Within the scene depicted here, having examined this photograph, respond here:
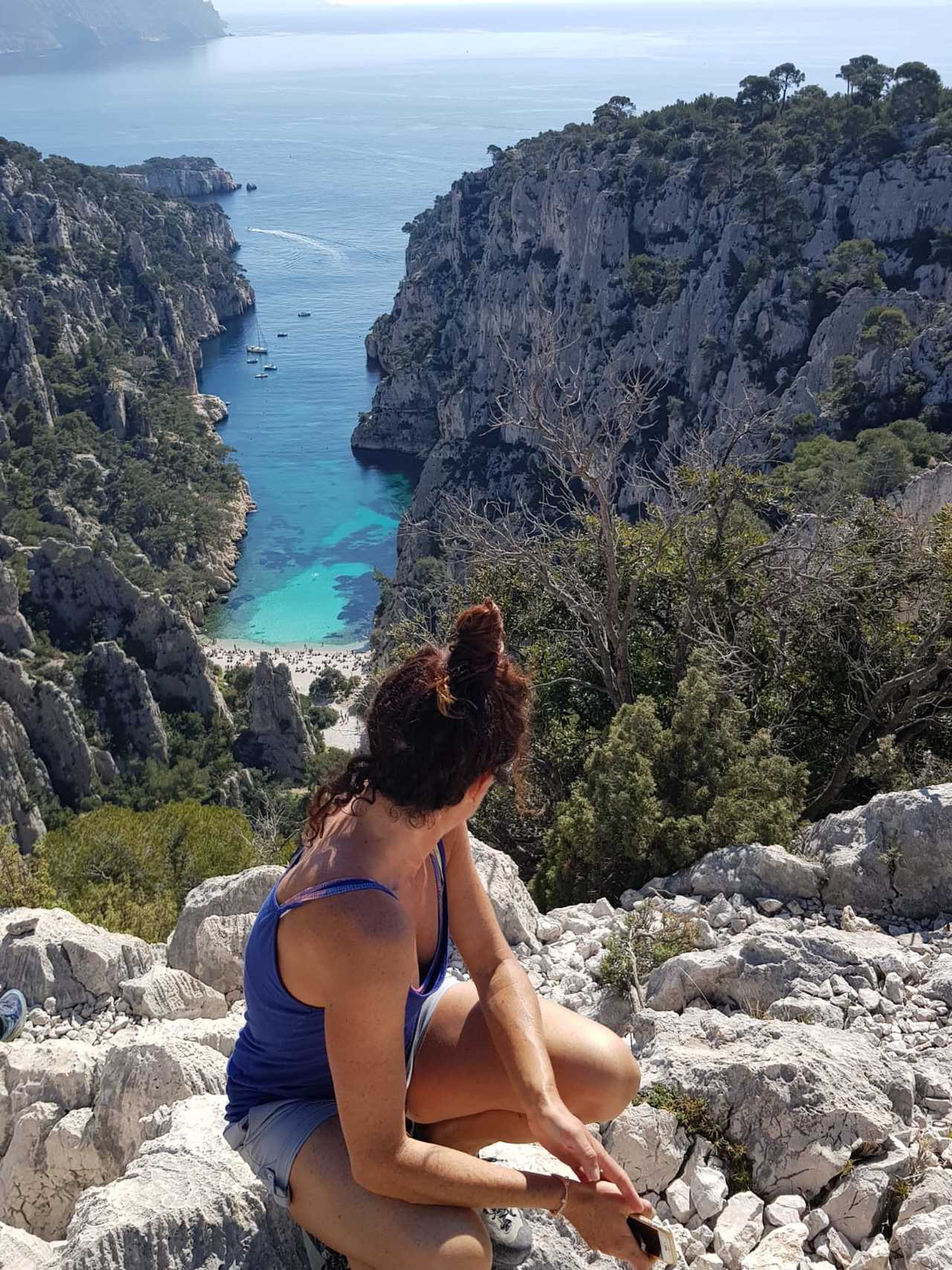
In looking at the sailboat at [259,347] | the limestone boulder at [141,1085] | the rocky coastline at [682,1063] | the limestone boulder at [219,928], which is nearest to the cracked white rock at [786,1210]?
the rocky coastline at [682,1063]

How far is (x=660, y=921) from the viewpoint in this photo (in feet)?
13.3

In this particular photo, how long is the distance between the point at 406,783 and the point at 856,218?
35134mm

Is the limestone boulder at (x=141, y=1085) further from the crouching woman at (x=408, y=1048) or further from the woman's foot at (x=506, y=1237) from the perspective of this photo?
the woman's foot at (x=506, y=1237)

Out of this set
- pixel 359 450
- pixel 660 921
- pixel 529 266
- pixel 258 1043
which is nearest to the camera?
pixel 258 1043

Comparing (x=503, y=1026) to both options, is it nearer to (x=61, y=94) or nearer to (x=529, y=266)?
(x=529, y=266)

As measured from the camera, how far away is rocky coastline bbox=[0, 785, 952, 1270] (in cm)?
235

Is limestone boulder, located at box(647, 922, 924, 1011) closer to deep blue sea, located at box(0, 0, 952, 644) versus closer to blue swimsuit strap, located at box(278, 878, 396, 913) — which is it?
blue swimsuit strap, located at box(278, 878, 396, 913)

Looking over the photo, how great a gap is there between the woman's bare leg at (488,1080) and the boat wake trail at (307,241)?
97.8 m

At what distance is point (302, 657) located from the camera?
3897 cm

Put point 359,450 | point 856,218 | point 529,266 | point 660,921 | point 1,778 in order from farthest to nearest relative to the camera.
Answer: point 359,450 < point 529,266 < point 856,218 < point 1,778 < point 660,921

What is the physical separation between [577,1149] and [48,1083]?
231 centimetres

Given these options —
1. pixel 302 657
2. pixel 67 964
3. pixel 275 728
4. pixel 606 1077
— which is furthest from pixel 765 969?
pixel 302 657

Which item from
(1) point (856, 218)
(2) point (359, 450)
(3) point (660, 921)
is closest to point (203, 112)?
(2) point (359, 450)

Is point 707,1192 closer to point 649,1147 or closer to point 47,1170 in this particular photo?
point 649,1147
